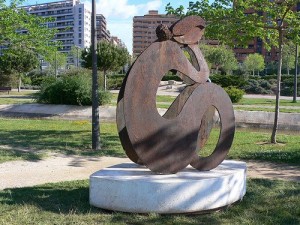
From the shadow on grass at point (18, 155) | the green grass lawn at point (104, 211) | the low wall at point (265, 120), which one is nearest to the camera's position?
the green grass lawn at point (104, 211)

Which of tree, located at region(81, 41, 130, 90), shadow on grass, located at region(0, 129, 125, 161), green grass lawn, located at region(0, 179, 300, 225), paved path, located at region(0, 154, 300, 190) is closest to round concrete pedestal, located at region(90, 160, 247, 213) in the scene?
green grass lawn, located at region(0, 179, 300, 225)

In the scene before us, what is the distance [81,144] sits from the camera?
1417cm

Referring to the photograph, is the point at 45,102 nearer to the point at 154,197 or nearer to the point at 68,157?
the point at 68,157

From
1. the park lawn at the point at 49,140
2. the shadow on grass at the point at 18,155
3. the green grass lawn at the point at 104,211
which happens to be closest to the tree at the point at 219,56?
the park lawn at the point at 49,140

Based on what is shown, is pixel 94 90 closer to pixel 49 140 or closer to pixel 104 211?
pixel 49 140

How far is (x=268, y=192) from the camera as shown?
788cm

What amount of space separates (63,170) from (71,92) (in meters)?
15.7

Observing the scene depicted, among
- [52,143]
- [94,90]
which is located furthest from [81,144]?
[94,90]

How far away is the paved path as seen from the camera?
9188 mm

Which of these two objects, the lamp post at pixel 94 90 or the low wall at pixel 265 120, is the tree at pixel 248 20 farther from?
the low wall at pixel 265 120

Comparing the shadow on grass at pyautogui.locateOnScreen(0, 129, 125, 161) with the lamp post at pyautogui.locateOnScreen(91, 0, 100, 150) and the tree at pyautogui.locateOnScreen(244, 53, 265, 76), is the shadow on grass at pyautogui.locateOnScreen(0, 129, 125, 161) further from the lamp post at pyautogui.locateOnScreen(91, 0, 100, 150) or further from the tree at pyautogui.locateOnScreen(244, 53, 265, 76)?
the tree at pyautogui.locateOnScreen(244, 53, 265, 76)

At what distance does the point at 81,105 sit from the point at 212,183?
64.2ft

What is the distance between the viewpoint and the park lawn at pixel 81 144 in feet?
39.4

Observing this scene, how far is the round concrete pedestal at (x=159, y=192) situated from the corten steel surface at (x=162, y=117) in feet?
1.25
